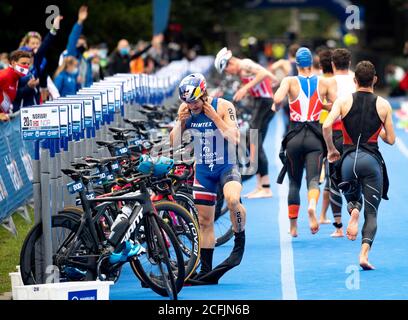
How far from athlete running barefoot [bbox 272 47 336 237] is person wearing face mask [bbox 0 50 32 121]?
13.8 feet

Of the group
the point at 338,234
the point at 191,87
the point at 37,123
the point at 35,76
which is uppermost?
the point at 191,87

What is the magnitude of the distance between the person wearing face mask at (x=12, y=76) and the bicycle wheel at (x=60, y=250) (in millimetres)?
6518

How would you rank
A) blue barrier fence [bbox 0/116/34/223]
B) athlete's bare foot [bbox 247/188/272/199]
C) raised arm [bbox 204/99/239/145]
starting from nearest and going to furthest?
raised arm [bbox 204/99/239/145] → blue barrier fence [bbox 0/116/34/223] → athlete's bare foot [bbox 247/188/272/199]

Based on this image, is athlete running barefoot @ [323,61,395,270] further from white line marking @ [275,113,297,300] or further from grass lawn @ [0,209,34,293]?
grass lawn @ [0,209,34,293]

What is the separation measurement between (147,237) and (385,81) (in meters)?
46.3

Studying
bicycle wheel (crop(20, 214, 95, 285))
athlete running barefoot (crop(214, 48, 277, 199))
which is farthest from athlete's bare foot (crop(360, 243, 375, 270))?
athlete running barefoot (crop(214, 48, 277, 199))

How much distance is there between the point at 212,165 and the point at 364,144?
5.29 ft

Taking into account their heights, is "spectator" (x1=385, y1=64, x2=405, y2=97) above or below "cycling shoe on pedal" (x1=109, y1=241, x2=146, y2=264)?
below

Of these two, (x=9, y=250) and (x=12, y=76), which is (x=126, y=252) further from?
(x=12, y=76)

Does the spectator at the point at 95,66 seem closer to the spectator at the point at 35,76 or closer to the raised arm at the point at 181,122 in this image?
the spectator at the point at 35,76

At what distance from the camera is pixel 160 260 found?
11797 mm

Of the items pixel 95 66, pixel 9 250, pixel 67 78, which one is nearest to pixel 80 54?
pixel 67 78

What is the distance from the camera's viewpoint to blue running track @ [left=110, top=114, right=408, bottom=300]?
12.2m

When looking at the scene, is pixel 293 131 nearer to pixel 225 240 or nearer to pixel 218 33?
pixel 225 240
